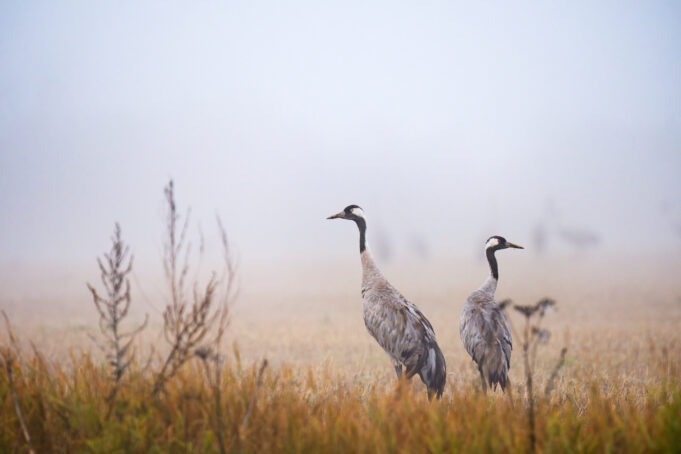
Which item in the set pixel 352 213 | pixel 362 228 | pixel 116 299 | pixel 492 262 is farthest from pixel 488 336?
pixel 116 299

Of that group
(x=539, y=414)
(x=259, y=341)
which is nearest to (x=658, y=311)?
(x=259, y=341)

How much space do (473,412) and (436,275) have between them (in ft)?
157

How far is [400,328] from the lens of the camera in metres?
7.26

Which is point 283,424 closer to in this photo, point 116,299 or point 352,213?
point 116,299

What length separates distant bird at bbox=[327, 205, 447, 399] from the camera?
6980 mm

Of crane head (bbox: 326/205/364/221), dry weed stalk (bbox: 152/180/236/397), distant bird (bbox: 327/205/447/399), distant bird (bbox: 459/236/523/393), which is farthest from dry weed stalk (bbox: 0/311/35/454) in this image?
distant bird (bbox: 459/236/523/393)

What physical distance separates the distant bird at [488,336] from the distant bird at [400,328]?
1.54 ft

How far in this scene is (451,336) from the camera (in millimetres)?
15445

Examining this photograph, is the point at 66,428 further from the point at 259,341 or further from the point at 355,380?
the point at 259,341

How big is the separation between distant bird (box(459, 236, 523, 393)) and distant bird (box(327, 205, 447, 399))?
471mm

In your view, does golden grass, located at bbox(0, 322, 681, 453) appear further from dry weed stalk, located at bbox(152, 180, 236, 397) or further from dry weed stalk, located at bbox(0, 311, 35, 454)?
dry weed stalk, located at bbox(152, 180, 236, 397)

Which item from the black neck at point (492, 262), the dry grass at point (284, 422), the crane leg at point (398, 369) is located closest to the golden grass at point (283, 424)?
the dry grass at point (284, 422)

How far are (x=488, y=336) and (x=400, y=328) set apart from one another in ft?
3.80

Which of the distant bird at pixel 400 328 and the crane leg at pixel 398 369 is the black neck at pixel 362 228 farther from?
the crane leg at pixel 398 369
